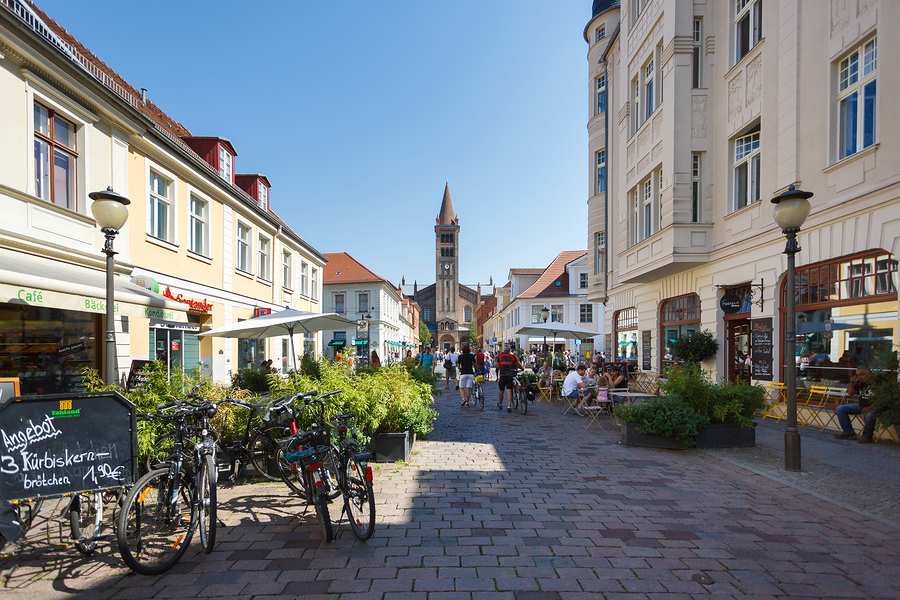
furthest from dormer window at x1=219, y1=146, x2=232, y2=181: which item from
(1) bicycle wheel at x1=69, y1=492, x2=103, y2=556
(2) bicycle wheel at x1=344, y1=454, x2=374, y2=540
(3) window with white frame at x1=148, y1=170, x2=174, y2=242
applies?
(2) bicycle wheel at x1=344, y1=454, x2=374, y2=540

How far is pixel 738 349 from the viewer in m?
12.9

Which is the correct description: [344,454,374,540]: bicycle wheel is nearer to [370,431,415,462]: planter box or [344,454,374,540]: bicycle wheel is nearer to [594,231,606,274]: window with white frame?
[370,431,415,462]: planter box

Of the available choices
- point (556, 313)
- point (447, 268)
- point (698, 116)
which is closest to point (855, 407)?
point (698, 116)

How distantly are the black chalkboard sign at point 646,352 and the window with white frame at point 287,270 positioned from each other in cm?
1520

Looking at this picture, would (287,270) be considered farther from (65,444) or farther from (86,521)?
(65,444)

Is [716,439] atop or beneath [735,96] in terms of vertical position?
beneath

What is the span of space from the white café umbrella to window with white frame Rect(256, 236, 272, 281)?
836 cm

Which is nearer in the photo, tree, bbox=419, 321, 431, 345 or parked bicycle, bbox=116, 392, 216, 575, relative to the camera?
parked bicycle, bbox=116, 392, 216, 575

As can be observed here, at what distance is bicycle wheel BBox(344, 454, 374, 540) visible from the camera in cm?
425

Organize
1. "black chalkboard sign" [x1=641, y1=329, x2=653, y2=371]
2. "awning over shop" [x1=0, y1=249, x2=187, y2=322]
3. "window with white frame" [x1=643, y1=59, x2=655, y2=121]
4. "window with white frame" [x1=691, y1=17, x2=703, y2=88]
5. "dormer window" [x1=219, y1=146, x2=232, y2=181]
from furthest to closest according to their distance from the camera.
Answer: "dormer window" [x1=219, y1=146, x2=232, y2=181] → "black chalkboard sign" [x1=641, y1=329, x2=653, y2=371] → "window with white frame" [x1=643, y1=59, x2=655, y2=121] → "window with white frame" [x1=691, y1=17, x2=703, y2=88] → "awning over shop" [x1=0, y1=249, x2=187, y2=322]

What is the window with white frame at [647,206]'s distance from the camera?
615 inches

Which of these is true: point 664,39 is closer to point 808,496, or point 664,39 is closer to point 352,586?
point 808,496

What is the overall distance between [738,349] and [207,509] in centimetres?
1262

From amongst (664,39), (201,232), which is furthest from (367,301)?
(664,39)
